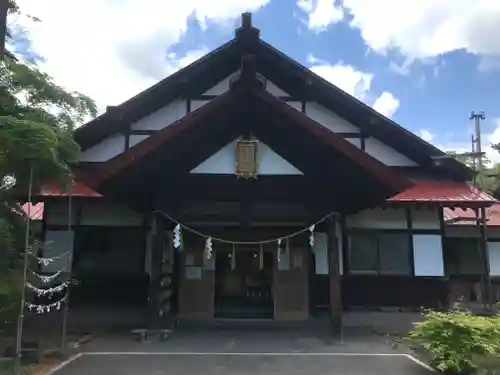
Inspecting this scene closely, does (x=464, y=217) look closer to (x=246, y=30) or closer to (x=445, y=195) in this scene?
(x=445, y=195)

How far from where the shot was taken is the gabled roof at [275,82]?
39.9 ft

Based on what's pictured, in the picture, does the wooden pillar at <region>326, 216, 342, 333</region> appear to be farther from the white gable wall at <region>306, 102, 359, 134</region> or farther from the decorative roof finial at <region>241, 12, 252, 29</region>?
the decorative roof finial at <region>241, 12, 252, 29</region>

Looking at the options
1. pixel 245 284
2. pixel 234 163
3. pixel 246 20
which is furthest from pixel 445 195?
pixel 246 20

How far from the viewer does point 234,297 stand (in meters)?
11.8

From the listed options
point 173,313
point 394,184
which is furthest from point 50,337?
point 394,184

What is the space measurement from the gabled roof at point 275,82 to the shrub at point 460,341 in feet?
20.1

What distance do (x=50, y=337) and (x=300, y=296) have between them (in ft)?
18.2

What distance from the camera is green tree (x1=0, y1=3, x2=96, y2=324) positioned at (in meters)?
5.92

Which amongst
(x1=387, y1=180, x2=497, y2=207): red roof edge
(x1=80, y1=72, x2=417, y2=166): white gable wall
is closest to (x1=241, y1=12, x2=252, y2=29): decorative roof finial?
(x1=80, y1=72, x2=417, y2=166): white gable wall

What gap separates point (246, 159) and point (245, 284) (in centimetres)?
379

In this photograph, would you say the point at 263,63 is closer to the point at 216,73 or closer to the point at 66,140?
the point at 216,73

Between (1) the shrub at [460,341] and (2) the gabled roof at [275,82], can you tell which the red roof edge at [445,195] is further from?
(1) the shrub at [460,341]

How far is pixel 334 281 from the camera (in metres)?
9.62

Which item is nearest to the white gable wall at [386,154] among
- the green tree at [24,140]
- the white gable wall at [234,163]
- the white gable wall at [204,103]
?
the white gable wall at [204,103]
